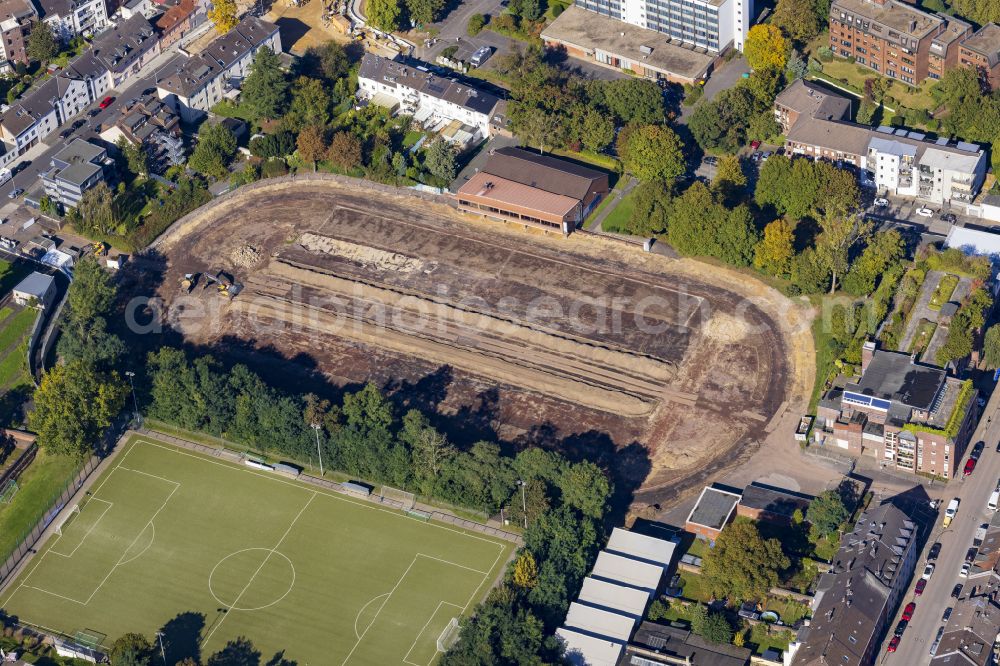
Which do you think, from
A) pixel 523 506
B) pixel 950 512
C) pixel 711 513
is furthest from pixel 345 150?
pixel 950 512

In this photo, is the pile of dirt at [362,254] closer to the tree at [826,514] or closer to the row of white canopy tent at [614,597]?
the row of white canopy tent at [614,597]

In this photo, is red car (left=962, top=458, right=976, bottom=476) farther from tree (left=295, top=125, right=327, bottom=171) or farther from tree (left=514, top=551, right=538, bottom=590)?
tree (left=295, top=125, right=327, bottom=171)

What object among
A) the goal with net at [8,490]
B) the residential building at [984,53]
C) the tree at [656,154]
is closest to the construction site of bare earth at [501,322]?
the tree at [656,154]

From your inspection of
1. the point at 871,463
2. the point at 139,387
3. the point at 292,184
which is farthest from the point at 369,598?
the point at 292,184

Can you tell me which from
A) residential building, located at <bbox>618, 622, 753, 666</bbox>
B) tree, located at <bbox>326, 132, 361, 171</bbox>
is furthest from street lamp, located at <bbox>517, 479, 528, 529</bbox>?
tree, located at <bbox>326, 132, 361, 171</bbox>

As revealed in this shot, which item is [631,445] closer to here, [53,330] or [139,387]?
[139,387]
